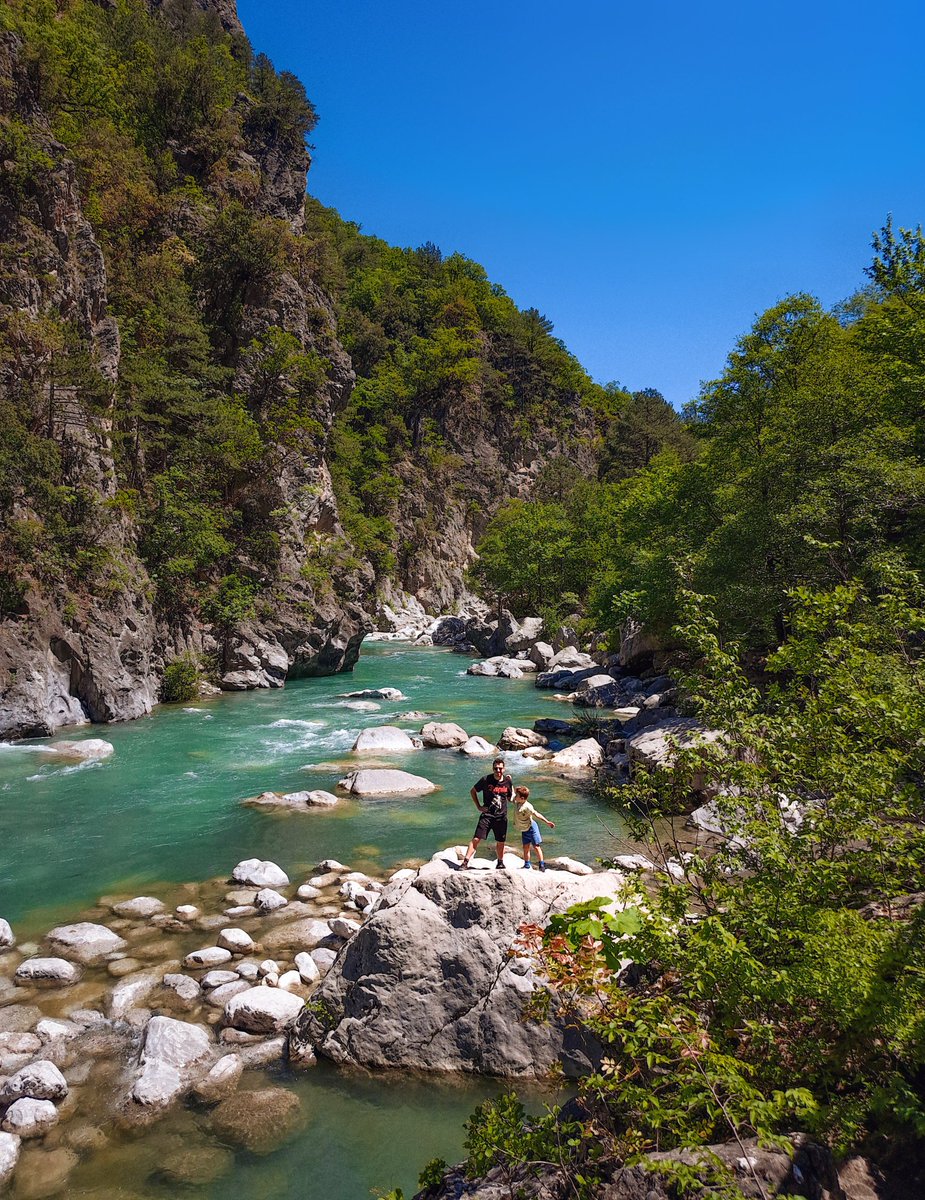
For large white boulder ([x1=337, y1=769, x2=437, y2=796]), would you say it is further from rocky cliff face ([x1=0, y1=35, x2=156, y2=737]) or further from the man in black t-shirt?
rocky cliff face ([x1=0, y1=35, x2=156, y2=737])

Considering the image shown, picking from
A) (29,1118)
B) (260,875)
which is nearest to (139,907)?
(260,875)

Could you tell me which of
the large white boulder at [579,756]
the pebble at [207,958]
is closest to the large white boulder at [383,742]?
the large white boulder at [579,756]

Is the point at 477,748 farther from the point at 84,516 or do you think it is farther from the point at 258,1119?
the point at 84,516

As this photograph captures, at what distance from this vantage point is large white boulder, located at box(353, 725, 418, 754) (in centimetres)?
1872

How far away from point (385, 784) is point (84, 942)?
7500mm

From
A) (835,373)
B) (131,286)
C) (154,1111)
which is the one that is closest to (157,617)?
(131,286)

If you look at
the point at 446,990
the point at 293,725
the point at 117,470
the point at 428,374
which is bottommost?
the point at 293,725

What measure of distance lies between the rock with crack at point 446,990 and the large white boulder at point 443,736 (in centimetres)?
1259

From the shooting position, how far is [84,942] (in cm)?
843

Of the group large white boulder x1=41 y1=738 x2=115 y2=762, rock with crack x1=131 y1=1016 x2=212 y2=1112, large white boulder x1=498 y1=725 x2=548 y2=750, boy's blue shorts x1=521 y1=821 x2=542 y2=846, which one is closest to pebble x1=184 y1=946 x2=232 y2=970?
rock with crack x1=131 y1=1016 x2=212 y2=1112

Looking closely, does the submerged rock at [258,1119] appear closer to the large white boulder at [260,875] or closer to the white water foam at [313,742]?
the large white boulder at [260,875]

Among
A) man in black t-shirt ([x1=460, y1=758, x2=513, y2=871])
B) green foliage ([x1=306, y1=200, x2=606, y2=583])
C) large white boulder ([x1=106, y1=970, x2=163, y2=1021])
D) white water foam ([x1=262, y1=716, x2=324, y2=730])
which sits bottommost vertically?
white water foam ([x1=262, y1=716, x2=324, y2=730])

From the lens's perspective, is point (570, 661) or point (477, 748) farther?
point (570, 661)

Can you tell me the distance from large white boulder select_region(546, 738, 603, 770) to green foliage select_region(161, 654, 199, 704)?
15.1 meters
